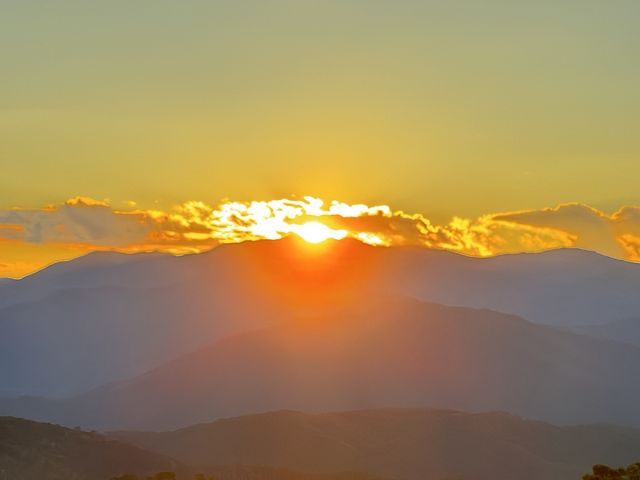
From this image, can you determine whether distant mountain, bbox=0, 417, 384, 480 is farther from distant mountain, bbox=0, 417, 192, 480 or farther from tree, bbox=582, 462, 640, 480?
tree, bbox=582, 462, 640, 480

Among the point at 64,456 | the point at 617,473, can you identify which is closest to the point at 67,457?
the point at 64,456

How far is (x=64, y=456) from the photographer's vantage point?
133 metres

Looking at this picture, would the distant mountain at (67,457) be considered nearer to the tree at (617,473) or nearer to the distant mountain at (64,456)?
the distant mountain at (64,456)

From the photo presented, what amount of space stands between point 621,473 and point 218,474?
362 feet

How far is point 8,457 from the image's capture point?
125312mm

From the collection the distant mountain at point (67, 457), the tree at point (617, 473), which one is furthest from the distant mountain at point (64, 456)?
the tree at point (617, 473)

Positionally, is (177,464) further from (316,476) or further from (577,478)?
(577,478)

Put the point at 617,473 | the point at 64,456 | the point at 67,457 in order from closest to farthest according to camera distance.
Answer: the point at 617,473, the point at 64,456, the point at 67,457

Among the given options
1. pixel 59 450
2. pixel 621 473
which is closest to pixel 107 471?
pixel 59 450

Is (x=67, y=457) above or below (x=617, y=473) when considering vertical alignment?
above

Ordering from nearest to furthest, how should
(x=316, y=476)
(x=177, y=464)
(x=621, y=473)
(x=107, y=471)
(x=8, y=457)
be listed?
1. (x=621, y=473)
2. (x=8, y=457)
3. (x=107, y=471)
4. (x=177, y=464)
5. (x=316, y=476)

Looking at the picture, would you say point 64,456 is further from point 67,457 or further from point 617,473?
point 617,473

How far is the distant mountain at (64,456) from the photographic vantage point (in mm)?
124750

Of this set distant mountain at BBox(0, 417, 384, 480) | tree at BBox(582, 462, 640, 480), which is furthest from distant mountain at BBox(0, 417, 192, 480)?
tree at BBox(582, 462, 640, 480)
